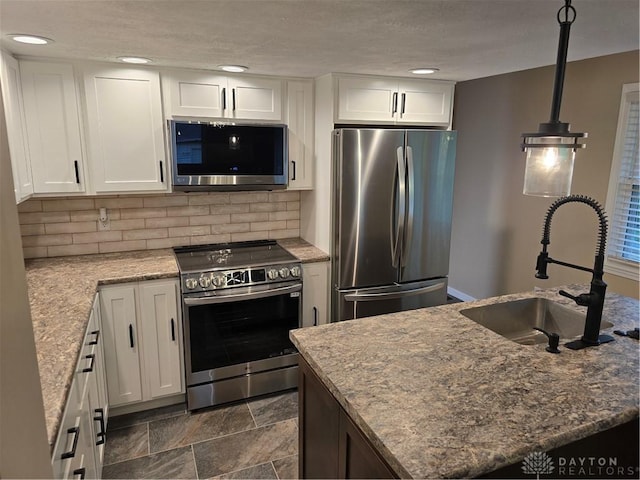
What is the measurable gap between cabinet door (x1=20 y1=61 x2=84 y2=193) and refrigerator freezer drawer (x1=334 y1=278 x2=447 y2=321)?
6.22 ft

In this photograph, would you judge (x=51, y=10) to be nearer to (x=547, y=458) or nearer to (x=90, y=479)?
(x=90, y=479)

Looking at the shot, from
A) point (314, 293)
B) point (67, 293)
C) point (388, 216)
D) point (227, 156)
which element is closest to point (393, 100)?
point (388, 216)

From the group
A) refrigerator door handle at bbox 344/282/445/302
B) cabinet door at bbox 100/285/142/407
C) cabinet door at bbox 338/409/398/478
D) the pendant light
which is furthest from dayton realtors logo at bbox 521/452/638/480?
cabinet door at bbox 100/285/142/407

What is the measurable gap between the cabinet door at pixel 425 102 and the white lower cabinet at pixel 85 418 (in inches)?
94.9

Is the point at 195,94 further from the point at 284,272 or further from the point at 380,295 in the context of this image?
the point at 380,295

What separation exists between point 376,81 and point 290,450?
2452mm

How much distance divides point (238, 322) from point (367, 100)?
1757 millimetres

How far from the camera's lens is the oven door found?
2.75m

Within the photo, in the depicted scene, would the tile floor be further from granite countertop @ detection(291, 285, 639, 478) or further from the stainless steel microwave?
the stainless steel microwave

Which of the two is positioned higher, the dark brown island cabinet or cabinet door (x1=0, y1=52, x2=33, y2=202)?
cabinet door (x1=0, y1=52, x2=33, y2=202)

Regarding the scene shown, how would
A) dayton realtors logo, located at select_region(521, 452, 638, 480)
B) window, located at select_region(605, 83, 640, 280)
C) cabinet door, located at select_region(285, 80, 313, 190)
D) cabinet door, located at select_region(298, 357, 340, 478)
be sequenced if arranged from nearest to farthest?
dayton realtors logo, located at select_region(521, 452, 638, 480), cabinet door, located at select_region(298, 357, 340, 478), window, located at select_region(605, 83, 640, 280), cabinet door, located at select_region(285, 80, 313, 190)

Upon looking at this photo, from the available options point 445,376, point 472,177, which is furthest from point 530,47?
point 472,177

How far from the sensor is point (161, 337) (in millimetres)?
2744

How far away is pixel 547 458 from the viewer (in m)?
1.25
